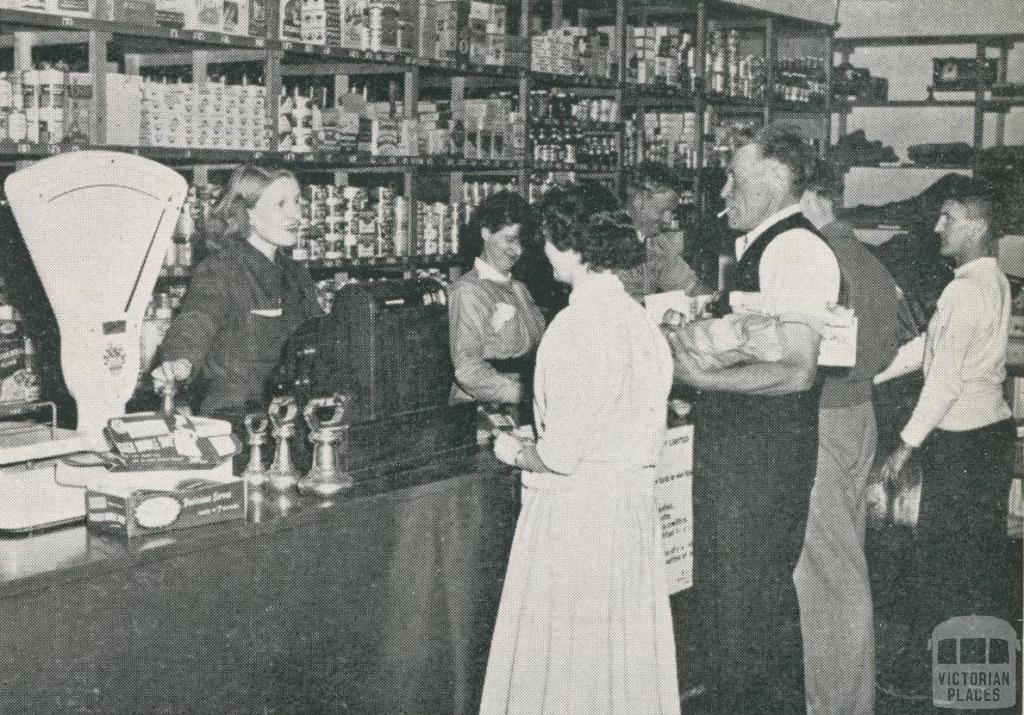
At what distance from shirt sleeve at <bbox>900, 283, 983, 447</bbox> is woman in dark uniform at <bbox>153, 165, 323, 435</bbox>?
2.36 m

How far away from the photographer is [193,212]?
443 centimetres

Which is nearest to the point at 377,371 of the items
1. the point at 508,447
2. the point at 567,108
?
the point at 508,447

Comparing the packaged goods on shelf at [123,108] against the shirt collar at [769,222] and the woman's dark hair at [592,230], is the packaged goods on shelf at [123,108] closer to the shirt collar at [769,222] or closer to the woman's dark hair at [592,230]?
the woman's dark hair at [592,230]

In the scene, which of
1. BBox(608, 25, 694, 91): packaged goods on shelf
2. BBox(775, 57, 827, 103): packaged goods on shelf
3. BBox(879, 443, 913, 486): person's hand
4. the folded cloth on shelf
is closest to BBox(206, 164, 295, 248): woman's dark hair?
BBox(879, 443, 913, 486): person's hand

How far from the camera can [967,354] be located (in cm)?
466

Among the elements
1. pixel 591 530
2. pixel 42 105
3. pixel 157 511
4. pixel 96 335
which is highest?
pixel 42 105

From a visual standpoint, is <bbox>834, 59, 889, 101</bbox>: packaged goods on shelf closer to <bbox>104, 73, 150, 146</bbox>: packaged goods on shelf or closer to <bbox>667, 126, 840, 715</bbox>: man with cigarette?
<bbox>667, 126, 840, 715</bbox>: man with cigarette

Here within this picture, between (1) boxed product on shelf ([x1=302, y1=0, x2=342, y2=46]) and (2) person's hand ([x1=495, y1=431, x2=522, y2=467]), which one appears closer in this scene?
(2) person's hand ([x1=495, y1=431, x2=522, y2=467])

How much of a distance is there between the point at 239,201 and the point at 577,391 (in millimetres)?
1499

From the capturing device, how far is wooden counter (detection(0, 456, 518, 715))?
84.8 inches

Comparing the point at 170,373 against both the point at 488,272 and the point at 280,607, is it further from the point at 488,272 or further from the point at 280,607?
the point at 488,272

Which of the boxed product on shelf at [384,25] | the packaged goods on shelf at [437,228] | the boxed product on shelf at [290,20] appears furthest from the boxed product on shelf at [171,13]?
the packaged goods on shelf at [437,228]

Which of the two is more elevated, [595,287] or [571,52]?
[571,52]

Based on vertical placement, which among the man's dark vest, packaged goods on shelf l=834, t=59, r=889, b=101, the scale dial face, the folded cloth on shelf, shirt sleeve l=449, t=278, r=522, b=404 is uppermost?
packaged goods on shelf l=834, t=59, r=889, b=101
